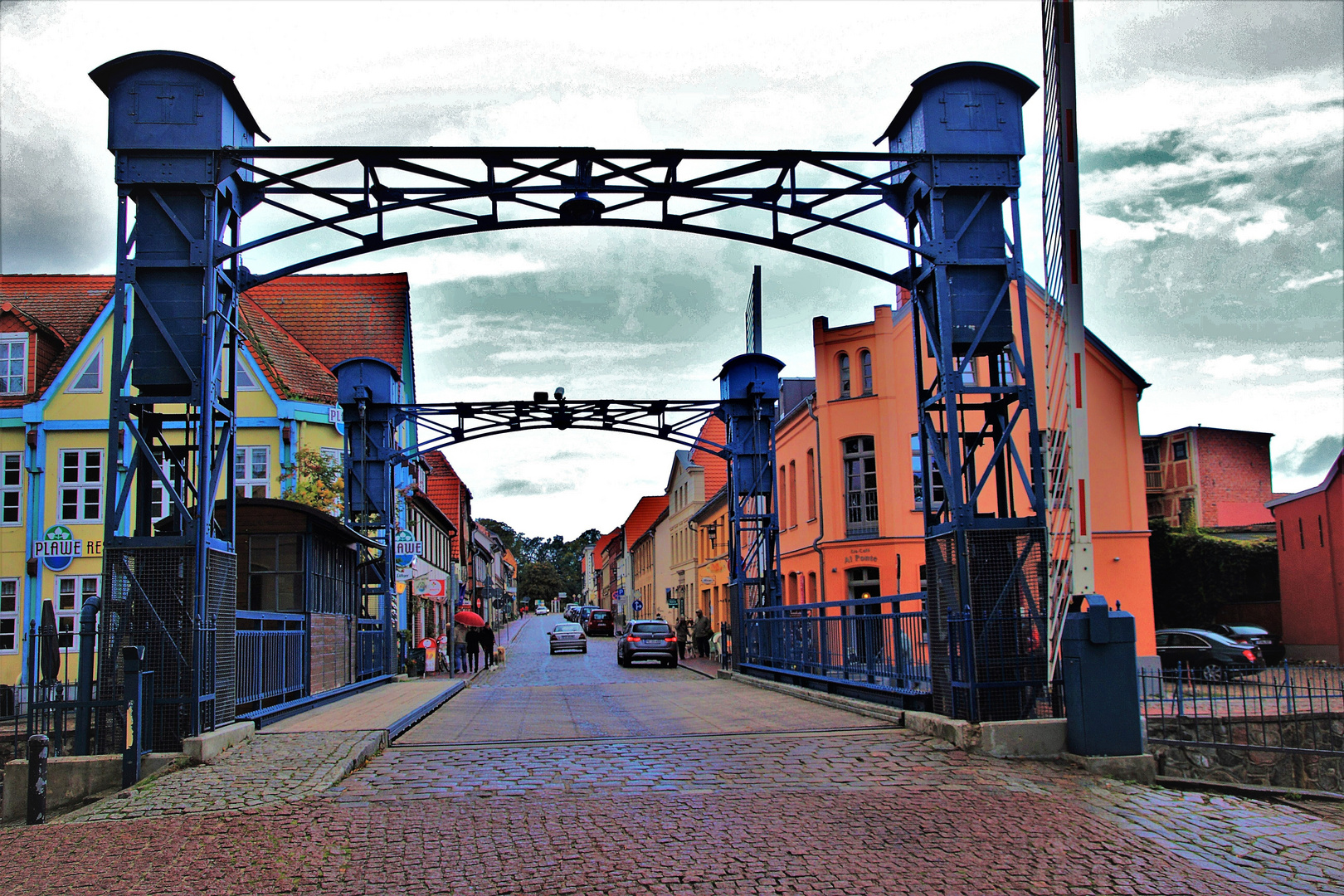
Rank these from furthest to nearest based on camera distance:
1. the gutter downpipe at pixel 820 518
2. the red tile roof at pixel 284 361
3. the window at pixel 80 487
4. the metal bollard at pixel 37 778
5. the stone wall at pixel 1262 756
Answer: the gutter downpipe at pixel 820 518, the red tile roof at pixel 284 361, the window at pixel 80 487, the stone wall at pixel 1262 756, the metal bollard at pixel 37 778

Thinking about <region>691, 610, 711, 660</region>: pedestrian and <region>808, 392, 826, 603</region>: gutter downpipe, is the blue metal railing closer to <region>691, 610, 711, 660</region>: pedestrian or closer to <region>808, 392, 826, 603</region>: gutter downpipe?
<region>808, 392, 826, 603</region>: gutter downpipe

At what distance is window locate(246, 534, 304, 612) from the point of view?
661 inches

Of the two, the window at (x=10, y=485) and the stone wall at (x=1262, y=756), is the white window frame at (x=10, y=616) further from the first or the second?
the stone wall at (x=1262, y=756)

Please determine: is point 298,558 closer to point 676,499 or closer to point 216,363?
point 216,363

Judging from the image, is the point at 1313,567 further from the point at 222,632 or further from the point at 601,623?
the point at 601,623

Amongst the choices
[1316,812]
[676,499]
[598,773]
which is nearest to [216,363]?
[598,773]

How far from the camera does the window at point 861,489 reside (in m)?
32.8

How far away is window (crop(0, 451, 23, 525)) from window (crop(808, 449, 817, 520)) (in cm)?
2158

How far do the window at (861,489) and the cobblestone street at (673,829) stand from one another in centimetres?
2153

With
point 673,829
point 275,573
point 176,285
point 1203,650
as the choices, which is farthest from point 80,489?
point 1203,650

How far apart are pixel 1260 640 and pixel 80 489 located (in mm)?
32773

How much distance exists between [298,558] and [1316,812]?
13.5 m

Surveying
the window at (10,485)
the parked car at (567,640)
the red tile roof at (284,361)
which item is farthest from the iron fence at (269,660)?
the parked car at (567,640)

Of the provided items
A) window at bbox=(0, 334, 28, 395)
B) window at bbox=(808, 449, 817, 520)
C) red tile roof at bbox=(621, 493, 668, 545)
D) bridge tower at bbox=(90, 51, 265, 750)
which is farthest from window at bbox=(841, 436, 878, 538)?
red tile roof at bbox=(621, 493, 668, 545)
